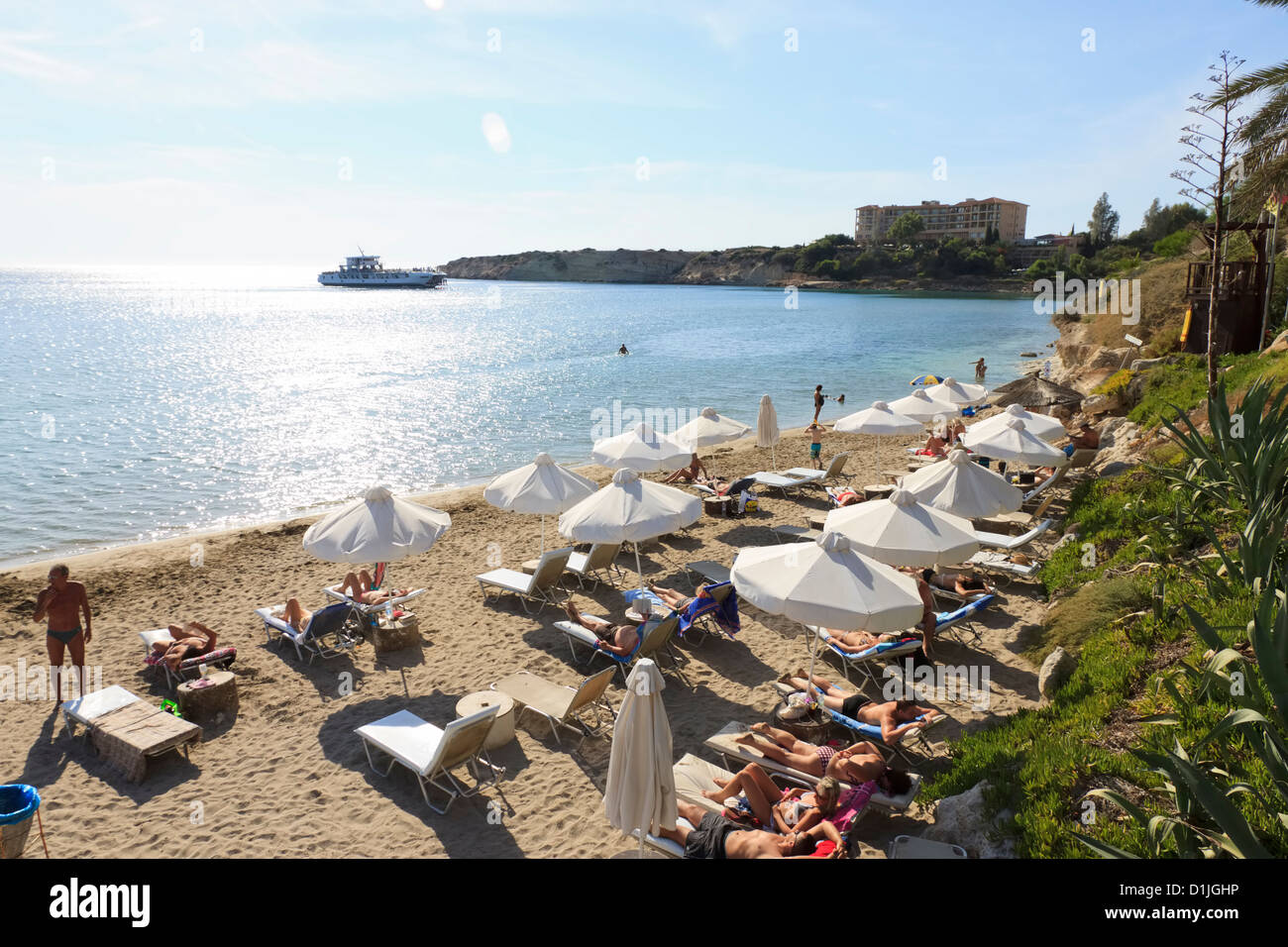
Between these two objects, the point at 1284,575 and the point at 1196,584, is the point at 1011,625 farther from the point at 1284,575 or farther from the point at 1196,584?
the point at 1284,575

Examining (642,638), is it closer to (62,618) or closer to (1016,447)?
(62,618)

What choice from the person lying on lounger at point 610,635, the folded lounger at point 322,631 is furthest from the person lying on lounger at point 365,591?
the person lying on lounger at point 610,635

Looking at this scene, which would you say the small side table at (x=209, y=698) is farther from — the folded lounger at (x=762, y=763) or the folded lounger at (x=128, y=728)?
the folded lounger at (x=762, y=763)

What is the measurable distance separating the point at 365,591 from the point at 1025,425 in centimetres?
1034

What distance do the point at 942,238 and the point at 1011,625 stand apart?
508 ft

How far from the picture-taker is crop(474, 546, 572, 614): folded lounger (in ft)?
32.0

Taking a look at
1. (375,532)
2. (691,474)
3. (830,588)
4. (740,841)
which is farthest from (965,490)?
(691,474)

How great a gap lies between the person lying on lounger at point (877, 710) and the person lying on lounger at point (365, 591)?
514cm

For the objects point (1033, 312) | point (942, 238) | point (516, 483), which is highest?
point (942, 238)

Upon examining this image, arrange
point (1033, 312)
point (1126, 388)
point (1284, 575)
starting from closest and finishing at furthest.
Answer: point (1284, 575) < point (1126, 388) < point (1033, 312)

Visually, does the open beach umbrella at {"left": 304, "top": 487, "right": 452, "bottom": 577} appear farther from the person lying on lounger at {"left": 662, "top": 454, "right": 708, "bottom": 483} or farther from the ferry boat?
the ferry boat

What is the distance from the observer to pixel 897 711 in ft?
21.0

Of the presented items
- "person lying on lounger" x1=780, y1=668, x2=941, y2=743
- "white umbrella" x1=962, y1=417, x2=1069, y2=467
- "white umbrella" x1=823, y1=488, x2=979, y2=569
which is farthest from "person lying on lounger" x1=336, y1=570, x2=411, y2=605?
"white umbrella" x1=962, y1=417, x2=1069, y2=467
